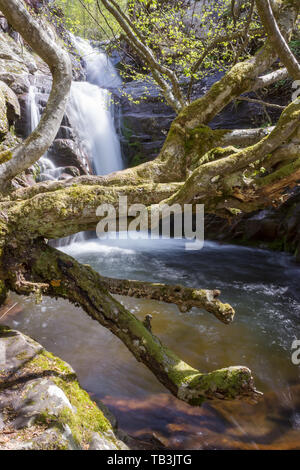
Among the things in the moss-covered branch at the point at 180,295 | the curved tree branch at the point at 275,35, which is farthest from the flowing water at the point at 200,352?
the curved tree branch at the point at 275,35

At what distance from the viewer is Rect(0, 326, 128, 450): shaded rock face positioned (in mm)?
1864

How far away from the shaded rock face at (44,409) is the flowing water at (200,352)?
35.6 inches

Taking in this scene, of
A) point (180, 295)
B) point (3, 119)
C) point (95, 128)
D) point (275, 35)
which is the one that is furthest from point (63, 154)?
point (180, 295)

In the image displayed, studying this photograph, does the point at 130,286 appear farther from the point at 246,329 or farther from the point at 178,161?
the point at 246,329

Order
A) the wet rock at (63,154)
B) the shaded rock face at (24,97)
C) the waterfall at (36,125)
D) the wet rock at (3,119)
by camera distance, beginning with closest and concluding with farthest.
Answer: the wet rock at (3,119)
the waterfall at (36,125)
the shaded rock face at (24,97)
the wet rock at (63,154)

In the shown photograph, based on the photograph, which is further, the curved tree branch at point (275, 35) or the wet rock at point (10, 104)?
the wet rock at point (10, 104)

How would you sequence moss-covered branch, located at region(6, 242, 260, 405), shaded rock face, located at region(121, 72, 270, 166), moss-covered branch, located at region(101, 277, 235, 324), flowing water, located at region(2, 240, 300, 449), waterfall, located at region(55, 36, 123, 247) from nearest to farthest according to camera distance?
moss-covered branch, located at region(6, 242, 260, 405) → moss-covered branch, located at region(101, 277, 235, 324) → flowing water, located at region(2, 240, 300, 449) → shaded rock face, located at region(121, 72, 270, 166) → waterfall, located at region(55, 36, 123, 247)

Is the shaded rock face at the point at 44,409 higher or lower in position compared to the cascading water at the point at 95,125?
lower

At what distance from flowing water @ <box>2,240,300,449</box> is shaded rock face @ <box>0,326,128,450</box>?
0.90m

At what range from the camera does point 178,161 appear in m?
3.68

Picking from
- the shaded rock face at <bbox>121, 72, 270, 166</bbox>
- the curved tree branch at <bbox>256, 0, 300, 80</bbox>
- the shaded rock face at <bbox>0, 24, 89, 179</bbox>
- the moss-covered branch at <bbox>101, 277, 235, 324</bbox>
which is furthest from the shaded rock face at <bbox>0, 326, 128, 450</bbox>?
the shaded rock face at <bbox>121, 72, 270, 166</bbox>

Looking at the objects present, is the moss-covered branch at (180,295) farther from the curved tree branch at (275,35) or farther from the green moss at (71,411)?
the curved tree branch at (275,35)

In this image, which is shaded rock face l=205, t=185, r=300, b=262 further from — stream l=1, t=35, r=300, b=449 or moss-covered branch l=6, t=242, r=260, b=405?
moss-covered branch l=6, t=242, r=260, b=405

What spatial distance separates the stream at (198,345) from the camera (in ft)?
9.95
